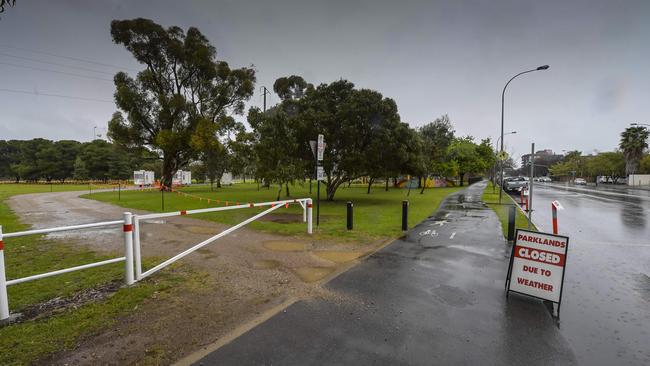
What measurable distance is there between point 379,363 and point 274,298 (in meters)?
2.05

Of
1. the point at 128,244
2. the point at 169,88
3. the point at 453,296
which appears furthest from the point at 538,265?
the point at 169,88

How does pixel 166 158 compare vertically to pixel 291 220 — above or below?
above

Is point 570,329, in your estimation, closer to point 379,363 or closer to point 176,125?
point 379,363

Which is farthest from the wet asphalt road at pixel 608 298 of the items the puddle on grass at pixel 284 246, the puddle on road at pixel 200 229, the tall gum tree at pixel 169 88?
the tall gum tree at pixel 169 88

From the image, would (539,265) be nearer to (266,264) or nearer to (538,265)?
(538,265)

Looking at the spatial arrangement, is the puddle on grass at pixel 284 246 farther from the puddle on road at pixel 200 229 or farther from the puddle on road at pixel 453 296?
the puddle on road at pixel 453 296

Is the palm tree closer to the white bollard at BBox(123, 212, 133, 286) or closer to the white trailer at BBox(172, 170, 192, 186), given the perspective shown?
the white bollard at BBox(123, 212, 133, 286)

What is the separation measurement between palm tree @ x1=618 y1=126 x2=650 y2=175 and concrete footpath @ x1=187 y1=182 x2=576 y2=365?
7501 cm

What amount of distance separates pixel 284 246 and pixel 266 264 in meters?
1.56

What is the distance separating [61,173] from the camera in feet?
219

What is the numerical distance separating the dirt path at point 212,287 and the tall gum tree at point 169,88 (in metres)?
25.2

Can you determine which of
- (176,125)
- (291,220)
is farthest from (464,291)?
(176,125)

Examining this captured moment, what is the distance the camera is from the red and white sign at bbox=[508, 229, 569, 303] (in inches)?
174

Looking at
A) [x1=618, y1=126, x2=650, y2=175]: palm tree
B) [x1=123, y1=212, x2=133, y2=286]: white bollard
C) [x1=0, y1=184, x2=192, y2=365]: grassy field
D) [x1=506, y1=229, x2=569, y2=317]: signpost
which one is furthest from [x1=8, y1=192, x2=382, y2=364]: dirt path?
[x1=618, y1=126, x2=650, y2=175]: palm tree
